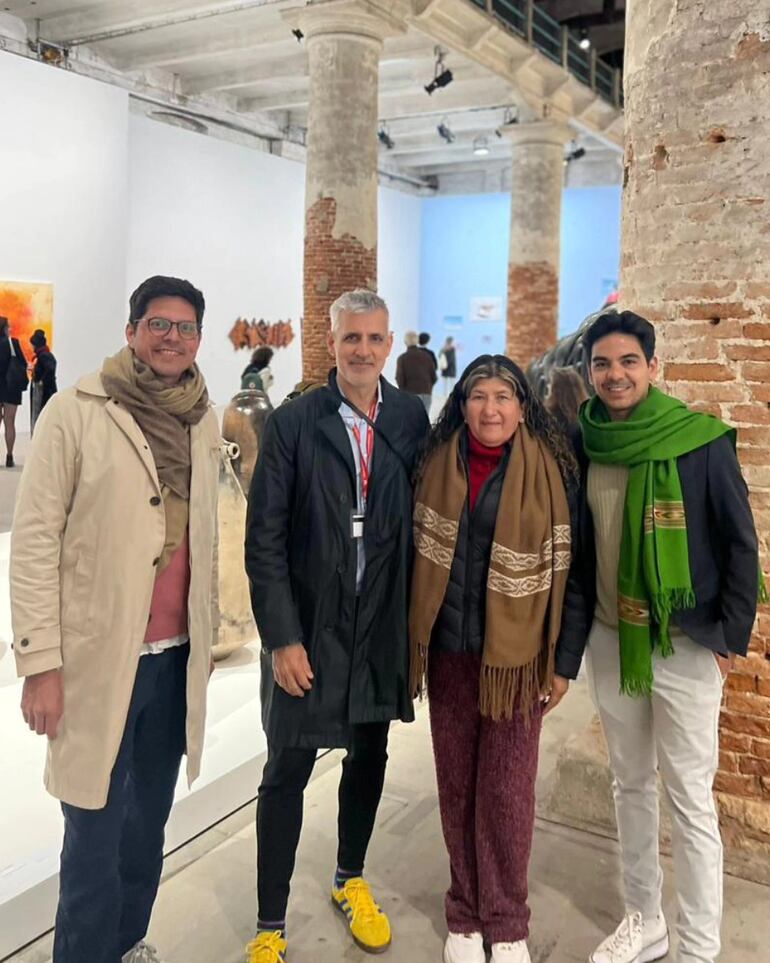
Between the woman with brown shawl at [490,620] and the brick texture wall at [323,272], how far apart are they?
28.2 ft

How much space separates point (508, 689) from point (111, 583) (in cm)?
105

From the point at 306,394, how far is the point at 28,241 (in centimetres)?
1009

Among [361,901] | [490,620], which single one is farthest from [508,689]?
[361,901]

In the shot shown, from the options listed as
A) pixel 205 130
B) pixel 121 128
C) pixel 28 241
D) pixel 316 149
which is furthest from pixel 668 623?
pixel 205 130

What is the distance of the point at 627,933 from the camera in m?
2.65

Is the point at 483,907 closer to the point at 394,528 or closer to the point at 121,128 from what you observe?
the point at 394,528

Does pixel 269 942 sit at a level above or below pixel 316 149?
→ below

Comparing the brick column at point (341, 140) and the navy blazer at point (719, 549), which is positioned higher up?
the brick column at point (341, 140)

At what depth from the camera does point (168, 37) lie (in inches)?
543

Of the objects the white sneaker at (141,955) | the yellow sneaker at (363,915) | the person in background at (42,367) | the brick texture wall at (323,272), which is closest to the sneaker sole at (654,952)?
the yellow sneaker at (363,915)

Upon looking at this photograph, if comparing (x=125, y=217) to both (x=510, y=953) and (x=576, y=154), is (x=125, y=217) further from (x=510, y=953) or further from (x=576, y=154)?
(x=510, y=953)

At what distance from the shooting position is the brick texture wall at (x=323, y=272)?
10.9 m

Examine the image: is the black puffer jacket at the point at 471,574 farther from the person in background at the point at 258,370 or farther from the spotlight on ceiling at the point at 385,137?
the spotlight on ceiling at the point at 385,137

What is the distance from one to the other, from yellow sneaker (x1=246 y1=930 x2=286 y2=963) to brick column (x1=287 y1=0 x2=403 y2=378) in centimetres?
888
